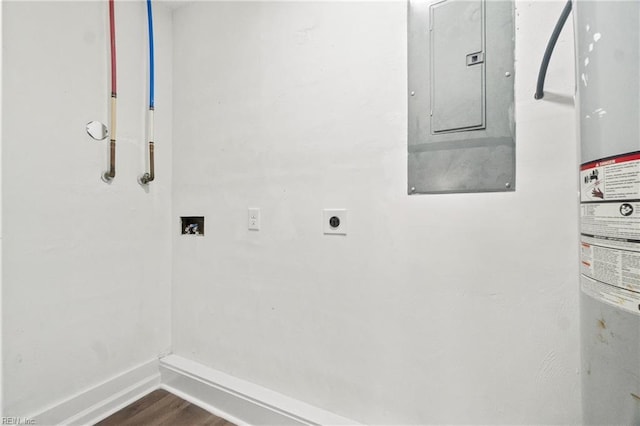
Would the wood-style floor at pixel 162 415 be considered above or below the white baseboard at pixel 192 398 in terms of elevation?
below

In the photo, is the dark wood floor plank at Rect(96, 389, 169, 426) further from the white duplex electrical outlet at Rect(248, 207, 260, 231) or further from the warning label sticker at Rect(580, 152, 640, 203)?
the warning label sticker at Rect(580, 152, 640, 203)

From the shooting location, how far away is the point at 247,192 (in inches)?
53.3

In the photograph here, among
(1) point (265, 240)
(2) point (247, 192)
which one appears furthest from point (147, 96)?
(1) point (265, 240)

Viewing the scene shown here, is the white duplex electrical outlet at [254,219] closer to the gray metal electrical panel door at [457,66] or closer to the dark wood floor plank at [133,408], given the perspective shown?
the gray metal electrical panel door at [457,66]

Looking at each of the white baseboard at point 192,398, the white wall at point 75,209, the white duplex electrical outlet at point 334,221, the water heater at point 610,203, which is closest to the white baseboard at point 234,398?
the white baseboard at point 192,398

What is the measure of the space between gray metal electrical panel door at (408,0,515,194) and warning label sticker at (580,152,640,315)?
0.31 meters

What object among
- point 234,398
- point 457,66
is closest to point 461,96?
point 457,66

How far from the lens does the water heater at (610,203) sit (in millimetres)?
484

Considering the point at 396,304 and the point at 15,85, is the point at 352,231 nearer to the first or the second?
the point at 396,304

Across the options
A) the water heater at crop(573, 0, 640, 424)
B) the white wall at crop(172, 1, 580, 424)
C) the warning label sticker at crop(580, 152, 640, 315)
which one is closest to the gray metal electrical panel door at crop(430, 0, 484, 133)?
the white wall at crop(172, 1, 580, 424)

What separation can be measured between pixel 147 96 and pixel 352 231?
1276mm

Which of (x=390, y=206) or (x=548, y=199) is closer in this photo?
(x=548, y=199)

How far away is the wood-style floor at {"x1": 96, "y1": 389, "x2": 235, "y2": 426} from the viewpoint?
4.09 feet

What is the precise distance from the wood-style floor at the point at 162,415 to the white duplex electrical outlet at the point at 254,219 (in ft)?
2.86
